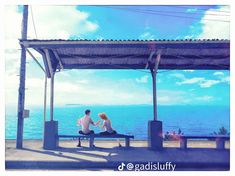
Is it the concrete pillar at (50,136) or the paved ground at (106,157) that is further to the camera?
the concrete pillar at (50,136)

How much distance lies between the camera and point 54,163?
19.3 feet

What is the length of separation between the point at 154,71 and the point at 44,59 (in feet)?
11.2

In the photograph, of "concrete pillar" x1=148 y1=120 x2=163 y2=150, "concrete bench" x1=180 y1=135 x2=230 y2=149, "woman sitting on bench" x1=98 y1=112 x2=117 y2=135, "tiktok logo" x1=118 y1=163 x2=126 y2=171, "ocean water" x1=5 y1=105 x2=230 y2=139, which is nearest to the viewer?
"tiktok logo" x1=118 y1=163 x2=126 y2=171

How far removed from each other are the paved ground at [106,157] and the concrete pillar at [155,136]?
0.22 m

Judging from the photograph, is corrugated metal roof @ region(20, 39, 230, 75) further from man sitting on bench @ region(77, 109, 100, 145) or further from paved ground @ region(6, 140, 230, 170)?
paved ground @ region(6, 140, 230, 170)

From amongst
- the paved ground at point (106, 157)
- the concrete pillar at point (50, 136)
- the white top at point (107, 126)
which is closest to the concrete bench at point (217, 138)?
the paved ground at point (106, 157)

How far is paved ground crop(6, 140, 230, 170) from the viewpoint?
19.4 ft

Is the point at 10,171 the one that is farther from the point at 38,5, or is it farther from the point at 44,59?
the point at 38,5

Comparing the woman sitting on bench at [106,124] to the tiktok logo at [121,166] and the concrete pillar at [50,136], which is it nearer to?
the concrete pillar at [50,136]

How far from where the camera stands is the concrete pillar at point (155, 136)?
24.6ft

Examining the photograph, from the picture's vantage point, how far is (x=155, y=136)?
24.8 feet

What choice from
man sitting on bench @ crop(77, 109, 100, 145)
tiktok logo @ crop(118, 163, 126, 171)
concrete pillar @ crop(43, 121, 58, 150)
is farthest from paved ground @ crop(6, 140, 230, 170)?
man sitting on bench @ crop(77, 109, 100, 145)

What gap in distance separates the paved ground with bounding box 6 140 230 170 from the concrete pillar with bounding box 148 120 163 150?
0.22 metres
